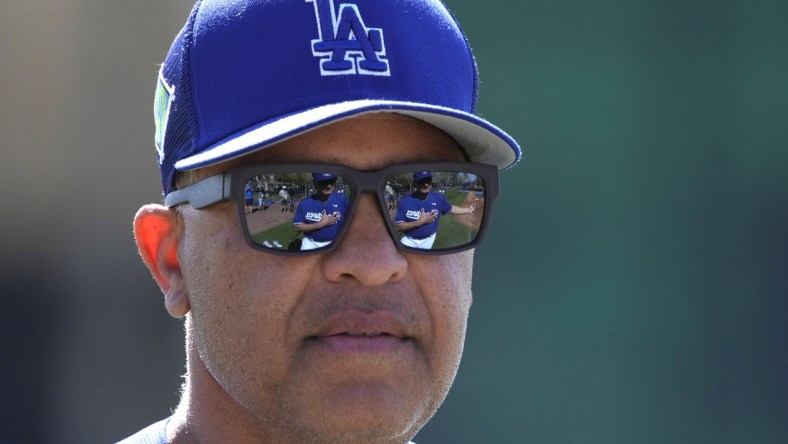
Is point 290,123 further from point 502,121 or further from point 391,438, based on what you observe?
point 502,121

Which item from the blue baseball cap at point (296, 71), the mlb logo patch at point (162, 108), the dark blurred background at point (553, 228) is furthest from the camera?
the dark blurred background at point (553, 228)

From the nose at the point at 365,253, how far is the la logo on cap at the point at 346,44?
0.78ft

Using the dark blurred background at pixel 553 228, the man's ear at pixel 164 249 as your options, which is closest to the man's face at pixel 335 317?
the man's ear at pixel 164 249

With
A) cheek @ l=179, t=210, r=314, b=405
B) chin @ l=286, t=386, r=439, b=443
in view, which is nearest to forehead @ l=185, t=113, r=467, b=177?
cheek @ l=179, t=210, r=314, b=405

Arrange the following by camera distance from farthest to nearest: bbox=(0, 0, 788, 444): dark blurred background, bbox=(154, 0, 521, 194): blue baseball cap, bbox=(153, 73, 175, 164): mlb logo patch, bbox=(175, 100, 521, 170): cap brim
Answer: bbox=(0, 0, 788, 444): dark blurred background → bbox=(153, 73, 175, 164): mlb logo patch → bbox=(154, 0, 521, 194): blue baseball cap → bbox=(175, 100, 521, 170): cap brim

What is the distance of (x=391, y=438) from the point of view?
1876 millimetres

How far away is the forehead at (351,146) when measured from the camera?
188 centimetres

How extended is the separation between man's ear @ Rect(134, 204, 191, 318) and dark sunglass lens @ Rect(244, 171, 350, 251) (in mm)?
304

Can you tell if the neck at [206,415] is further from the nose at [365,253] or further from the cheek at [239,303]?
the nose at [365,253]

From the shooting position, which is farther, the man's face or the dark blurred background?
the dark blurred background

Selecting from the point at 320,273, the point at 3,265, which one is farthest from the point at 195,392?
the point at 3,265

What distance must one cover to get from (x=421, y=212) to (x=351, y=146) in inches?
6.8

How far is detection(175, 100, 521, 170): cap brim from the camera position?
1.78 metres

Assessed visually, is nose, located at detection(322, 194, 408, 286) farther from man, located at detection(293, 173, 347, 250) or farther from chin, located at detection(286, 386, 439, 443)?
chin, located at detection(286, 386, 439, 443)
